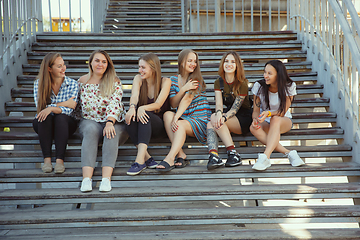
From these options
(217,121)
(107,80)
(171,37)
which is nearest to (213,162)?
(217,121)

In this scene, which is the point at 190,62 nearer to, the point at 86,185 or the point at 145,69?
the point at 145,69

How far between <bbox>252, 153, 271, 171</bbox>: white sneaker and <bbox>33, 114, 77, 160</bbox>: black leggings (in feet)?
4.80

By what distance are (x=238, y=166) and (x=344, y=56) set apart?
138 centimetres

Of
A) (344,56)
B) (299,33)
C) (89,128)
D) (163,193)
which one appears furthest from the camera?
(299,33)

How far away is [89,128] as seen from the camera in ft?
7.95

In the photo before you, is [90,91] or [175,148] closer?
[175,148]

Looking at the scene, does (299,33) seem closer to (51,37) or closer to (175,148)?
(175,148)

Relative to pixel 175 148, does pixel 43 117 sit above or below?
above

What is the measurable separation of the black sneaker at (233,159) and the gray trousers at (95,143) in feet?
2.82

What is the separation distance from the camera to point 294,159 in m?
2.45

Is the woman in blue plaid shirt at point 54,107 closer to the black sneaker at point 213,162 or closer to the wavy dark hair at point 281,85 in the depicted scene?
the black sneaker at point 213,162

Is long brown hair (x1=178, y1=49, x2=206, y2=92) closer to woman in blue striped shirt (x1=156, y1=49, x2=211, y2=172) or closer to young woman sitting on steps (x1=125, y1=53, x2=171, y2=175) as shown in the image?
woman in blue striped shirt (x1=156, y1=49, x2=211, y2=172)

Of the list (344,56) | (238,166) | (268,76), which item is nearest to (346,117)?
(344,56)

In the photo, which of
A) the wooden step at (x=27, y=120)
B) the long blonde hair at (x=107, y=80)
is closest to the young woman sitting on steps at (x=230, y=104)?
the wooden step at (x=27, y=120)
